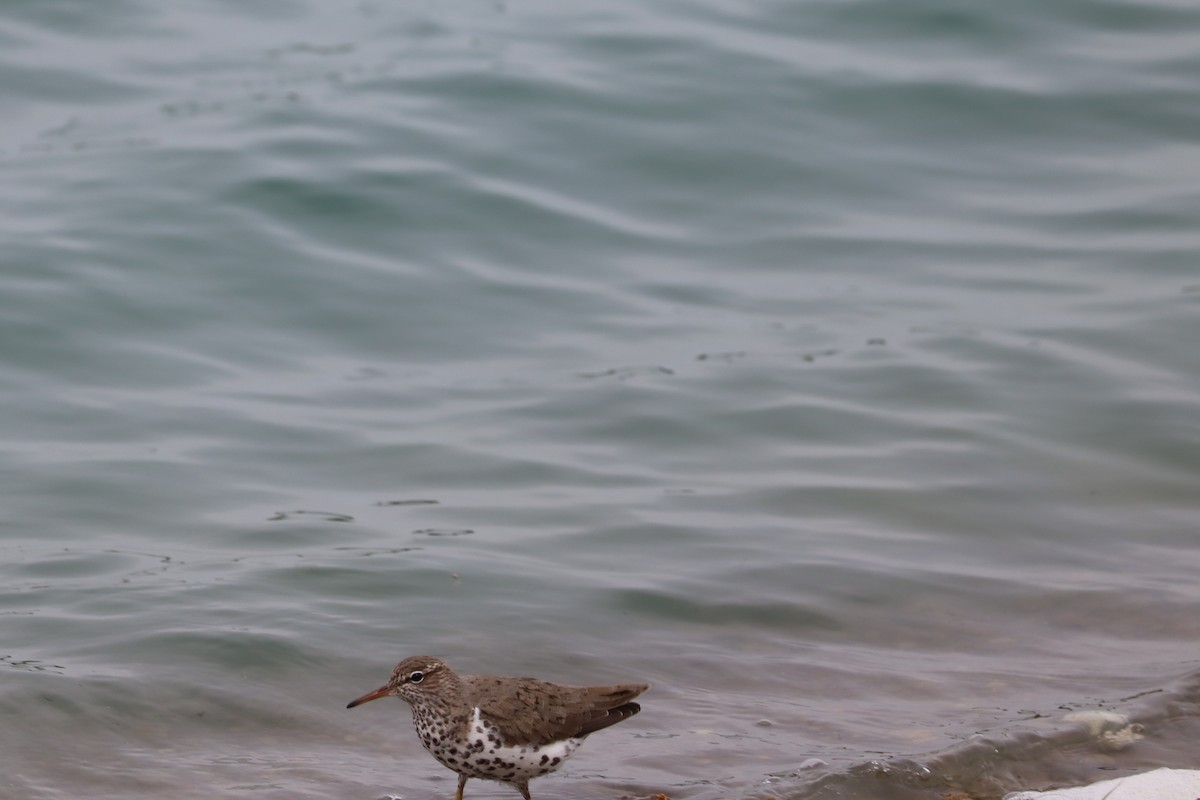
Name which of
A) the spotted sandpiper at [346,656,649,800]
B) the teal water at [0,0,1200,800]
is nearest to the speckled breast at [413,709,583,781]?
the spotted sandpiper at [346,656,649,800]

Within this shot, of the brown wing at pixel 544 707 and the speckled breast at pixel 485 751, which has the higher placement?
the brown wing at pixel 544 707

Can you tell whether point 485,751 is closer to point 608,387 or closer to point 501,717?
point 501,717

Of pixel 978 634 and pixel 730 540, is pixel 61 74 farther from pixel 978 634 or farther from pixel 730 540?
pixel 978 634

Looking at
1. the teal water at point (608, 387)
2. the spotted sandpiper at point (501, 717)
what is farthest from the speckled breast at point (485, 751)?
the teal water at point (608, 387)

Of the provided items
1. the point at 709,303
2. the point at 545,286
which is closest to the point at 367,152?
the point at 545,286

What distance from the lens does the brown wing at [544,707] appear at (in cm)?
735

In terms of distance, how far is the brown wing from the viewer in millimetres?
7352

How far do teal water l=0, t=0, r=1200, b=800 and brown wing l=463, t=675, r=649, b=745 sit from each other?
0.57m

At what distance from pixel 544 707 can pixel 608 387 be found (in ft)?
25.1

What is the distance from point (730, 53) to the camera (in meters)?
23.0

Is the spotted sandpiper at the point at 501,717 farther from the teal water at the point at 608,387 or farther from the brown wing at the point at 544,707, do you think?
the teal water at the point at 608,387

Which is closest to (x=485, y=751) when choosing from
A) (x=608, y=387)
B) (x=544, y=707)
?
(x=544, y=707)

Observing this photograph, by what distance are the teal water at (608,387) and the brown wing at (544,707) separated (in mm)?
570

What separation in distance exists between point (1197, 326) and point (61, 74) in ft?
50.7
